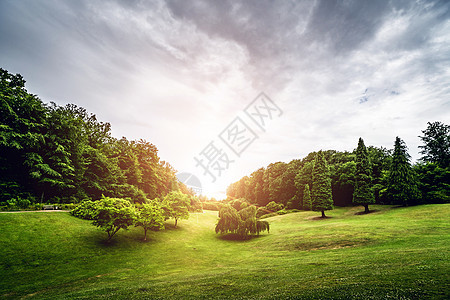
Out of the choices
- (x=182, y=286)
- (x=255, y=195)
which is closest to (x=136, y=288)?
(x=182, y=286)

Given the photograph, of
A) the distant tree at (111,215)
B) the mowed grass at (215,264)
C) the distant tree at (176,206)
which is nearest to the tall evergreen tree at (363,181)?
the mowed grass at (215,264)

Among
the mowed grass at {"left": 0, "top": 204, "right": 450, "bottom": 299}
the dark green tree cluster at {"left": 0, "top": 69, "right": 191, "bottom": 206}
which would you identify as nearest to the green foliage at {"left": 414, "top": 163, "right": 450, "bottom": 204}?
the mowed grass at {"left": 0, "top": 204, "right": 450, "bottom": 299}

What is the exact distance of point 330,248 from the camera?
17.5m

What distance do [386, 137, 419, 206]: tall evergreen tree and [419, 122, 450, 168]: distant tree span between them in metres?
26.4

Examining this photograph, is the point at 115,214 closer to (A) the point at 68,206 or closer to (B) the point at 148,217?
(B) the point at 148,217

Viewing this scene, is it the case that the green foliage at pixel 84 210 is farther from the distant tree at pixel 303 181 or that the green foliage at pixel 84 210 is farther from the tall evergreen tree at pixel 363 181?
the distant tree at pixel 303 181

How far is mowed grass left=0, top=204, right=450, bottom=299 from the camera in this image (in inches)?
301

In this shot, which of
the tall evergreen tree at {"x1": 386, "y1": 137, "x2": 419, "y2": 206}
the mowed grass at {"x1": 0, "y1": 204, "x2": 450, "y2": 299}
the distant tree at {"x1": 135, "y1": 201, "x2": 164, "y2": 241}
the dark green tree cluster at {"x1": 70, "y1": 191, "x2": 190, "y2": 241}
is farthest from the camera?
the tall evergreen tree at {"x1": 386, "y1": 137, "x2": 419, "y2": 206}

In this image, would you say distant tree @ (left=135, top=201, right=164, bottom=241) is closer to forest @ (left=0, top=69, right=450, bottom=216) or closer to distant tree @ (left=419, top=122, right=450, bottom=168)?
forest @ (left=0, top=69, right=450, bottom=216)

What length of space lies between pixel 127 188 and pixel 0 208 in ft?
64.7

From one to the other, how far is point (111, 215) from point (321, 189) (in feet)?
122

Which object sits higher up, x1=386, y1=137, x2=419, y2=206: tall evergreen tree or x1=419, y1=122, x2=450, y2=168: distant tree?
x1=419, y1=122, x2=450, y2=168: distant tree

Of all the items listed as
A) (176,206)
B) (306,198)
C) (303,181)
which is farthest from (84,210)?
(303,181)

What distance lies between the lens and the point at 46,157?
3058 centimetres
